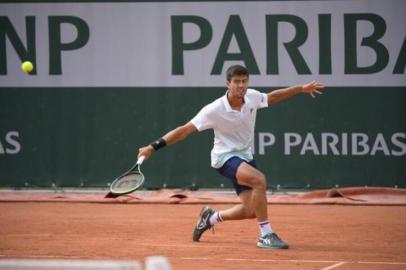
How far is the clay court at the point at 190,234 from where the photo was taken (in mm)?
7363

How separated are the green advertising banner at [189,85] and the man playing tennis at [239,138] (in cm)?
378

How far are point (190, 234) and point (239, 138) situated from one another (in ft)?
4.40

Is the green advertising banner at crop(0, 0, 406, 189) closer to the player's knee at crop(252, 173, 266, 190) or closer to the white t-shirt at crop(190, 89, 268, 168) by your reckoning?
the white t-shirt at crop(190, 89, 268, 168)

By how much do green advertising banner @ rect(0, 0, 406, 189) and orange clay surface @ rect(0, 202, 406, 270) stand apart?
0.89 meters

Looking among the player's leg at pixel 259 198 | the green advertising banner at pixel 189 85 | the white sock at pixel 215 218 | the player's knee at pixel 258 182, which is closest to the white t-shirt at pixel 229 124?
the player's leg at pixel 259 198

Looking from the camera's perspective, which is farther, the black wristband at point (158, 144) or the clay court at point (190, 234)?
the black wristband at point (158, 144)

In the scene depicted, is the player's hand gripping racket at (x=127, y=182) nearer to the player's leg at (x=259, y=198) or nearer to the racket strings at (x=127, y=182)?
the racket strings at (x=127, y=182)

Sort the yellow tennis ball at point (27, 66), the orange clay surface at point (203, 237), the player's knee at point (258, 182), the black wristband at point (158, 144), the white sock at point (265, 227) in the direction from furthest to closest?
the yellow tennis ball at point (27, 66)
the white sock at point (265, 227)
the player's knee at point (258, 182)
the black wristband at point (158, 144)
the orange clay surface at point (203, 237)

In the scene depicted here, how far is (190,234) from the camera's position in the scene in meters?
8.98

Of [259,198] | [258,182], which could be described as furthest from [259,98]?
[259,198]

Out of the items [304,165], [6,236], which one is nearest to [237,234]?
[6,236]

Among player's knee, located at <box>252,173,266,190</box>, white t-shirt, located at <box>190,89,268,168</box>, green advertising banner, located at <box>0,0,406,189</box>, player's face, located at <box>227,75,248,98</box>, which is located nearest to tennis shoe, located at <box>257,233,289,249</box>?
player's knee, located at <box>252,173,266,190</box>

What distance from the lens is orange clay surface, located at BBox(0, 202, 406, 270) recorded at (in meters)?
7.34

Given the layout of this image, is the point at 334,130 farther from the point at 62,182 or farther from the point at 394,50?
the point at 62,182
